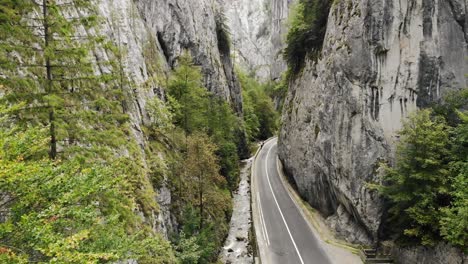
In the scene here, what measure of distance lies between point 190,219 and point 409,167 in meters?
13.7

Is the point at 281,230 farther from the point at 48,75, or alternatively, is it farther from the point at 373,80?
the point at 48,75

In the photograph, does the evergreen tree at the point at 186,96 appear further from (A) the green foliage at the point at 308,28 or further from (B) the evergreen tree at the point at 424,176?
(B) the evergreen tree at the point at 424,176

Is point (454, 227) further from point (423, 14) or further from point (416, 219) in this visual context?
point (423, 14)

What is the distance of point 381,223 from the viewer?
18.3 m

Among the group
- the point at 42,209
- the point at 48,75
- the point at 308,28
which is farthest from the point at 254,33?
the point at 42,209

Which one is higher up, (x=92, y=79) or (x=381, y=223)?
(x=92, y=79)

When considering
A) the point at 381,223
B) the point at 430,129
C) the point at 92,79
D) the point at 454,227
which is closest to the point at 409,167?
the point at 430,129

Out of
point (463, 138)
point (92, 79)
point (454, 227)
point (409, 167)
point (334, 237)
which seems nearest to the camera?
point (92, 79)

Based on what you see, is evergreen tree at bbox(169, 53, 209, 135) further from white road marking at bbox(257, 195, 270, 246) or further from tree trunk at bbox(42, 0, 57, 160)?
tree trunk at bbox(42, 0, 57, 160)

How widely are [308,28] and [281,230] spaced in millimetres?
19996

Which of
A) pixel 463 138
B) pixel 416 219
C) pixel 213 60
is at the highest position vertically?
pixel 213 60

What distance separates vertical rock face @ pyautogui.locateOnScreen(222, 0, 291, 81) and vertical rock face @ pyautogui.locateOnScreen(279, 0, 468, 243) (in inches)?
3009

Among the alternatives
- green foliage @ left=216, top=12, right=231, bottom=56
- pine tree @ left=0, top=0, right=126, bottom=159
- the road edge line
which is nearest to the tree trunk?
pine tree @ left=0, top=0, right=126, bottom=159

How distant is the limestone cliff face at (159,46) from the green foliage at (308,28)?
13.7 meters
